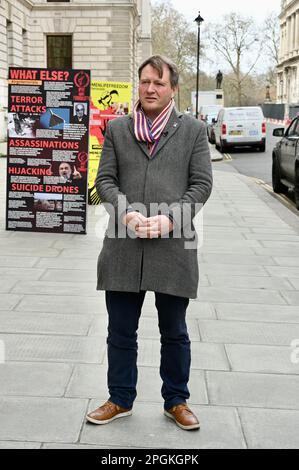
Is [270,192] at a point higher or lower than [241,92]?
lower

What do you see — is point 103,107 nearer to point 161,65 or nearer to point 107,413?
point 161,65

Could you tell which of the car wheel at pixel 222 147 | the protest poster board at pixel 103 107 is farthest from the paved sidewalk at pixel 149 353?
the car wheel at pixel 222 147

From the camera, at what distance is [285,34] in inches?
3999

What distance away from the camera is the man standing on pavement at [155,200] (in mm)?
3121

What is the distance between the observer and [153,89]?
10.2 feet

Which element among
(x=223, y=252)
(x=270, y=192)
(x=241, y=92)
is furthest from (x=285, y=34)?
(x=223, y=252)

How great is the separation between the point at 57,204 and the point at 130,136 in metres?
5.41

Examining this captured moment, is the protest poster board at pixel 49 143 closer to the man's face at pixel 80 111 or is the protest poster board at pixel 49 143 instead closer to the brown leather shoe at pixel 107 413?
the man's face at pixel 80 111

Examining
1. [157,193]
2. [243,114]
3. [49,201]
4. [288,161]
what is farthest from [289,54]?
[157,193]

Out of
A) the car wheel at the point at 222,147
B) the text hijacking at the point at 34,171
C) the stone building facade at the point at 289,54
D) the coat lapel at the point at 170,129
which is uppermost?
the stone building facade at the point at 289,54

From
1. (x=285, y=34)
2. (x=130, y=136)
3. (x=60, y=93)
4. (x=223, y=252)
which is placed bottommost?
(x=223, y=252)

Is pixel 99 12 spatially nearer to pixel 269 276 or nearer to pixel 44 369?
pixel 269 276

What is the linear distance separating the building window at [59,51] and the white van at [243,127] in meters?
14.6
